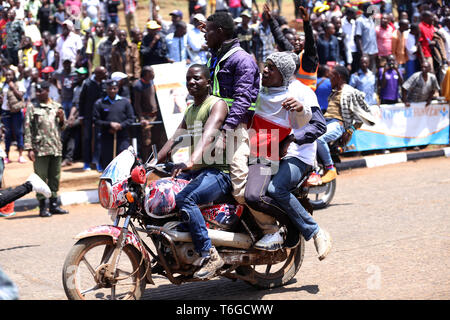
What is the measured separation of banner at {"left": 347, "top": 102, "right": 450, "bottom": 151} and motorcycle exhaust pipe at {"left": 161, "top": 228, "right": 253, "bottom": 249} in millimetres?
9212

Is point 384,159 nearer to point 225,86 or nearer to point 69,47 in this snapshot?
point 69,47

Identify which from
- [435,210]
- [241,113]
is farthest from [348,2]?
[241,113]

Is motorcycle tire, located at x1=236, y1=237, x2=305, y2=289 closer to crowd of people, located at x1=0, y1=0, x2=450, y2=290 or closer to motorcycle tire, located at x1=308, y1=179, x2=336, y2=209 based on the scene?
crowd of people, located at x1=0, y1=0, x2=450, y2=290

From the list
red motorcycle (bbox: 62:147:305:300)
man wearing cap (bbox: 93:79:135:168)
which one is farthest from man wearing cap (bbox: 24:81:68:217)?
red motorcycle (bbox: 62:147:305:300)

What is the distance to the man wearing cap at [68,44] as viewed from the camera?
17.0 meters

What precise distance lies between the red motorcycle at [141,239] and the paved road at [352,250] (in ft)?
1.76

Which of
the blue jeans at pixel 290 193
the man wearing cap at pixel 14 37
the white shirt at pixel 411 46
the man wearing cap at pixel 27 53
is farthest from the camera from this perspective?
the man wearing cap at pixel 14 37

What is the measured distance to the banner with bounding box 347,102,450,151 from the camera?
1526 cm

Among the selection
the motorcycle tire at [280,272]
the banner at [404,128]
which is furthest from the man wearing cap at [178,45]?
the motorcycle tire at [280,272]

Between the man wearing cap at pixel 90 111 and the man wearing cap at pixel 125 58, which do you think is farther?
the man wearing cap at pixel 125 58

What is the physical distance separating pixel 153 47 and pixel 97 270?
33.3 ft

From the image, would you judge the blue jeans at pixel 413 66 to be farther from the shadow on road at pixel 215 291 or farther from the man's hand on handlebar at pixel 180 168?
the man's hand on handlebar at pixel 180 168

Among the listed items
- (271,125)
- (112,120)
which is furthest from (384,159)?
(271,125)
